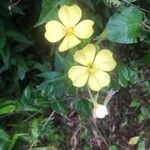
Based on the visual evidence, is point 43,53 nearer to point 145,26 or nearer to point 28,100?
point 28,100

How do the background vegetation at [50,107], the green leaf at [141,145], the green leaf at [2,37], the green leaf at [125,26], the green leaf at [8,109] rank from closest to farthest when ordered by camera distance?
1. the green leaf at [125,26]
2. the green leaf at [8,109]
3. the background vegetation at [50,107]
4. the green leaf at [2,37]
5. the green leaf at [141,145]

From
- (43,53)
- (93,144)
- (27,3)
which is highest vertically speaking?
(27,3)

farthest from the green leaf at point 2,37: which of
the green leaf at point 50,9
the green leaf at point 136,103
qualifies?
the green leaf at point 136,103

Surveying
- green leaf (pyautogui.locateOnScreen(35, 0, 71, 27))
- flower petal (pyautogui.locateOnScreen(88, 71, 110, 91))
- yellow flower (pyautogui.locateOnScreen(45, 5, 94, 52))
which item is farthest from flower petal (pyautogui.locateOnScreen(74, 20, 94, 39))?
green leaf (pyautogui.locateOnScreen(35, 0, 71, 27))

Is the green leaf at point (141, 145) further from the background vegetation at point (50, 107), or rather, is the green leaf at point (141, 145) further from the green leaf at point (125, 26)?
the green leaf at point (125, 26)

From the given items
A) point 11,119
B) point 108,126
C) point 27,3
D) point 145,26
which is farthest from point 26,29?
point 145,26
